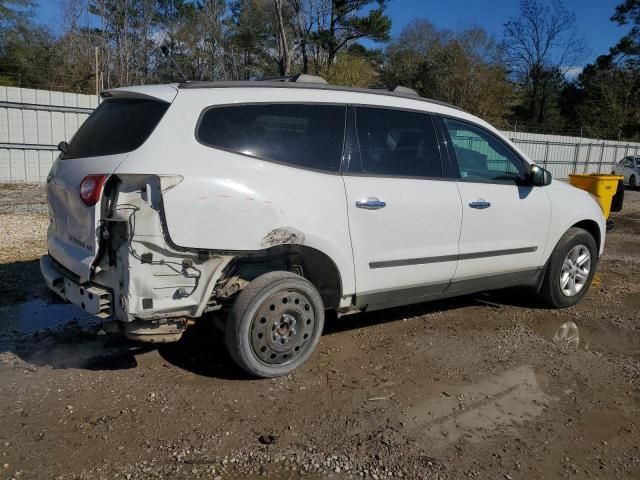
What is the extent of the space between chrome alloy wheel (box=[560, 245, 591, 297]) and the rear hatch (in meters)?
4.14

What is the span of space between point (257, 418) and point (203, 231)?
1.17m

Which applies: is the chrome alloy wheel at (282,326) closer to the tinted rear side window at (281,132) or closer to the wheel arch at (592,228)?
the tinted rear side window at (281,132)

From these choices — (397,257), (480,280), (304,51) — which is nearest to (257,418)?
(397,257)

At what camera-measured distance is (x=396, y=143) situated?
4211 mm

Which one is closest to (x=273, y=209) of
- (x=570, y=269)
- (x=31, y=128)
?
(x=570, y=269)

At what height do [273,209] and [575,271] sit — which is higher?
[273,209]

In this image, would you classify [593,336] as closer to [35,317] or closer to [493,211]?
[493,211]

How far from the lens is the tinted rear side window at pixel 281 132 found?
342 cm

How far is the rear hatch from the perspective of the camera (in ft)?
10.6

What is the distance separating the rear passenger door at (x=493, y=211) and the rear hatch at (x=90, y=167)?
8.03ft

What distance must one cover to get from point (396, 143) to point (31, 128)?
1193cm

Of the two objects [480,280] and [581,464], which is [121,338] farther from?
[581,464]

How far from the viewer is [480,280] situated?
15.5 feet

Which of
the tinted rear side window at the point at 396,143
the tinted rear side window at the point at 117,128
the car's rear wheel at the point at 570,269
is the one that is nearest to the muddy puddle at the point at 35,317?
the tinted rear side window at the point at 117,128
